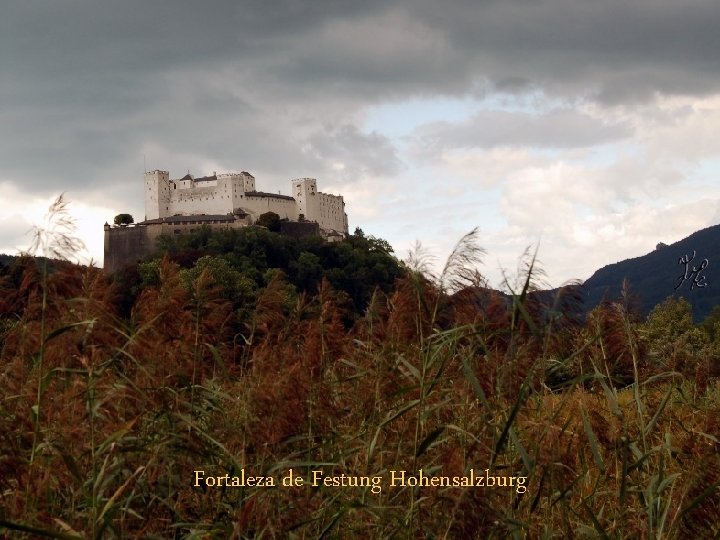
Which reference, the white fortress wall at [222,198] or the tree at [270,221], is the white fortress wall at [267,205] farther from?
the tree at [270,221]

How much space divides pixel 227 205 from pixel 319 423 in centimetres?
8411

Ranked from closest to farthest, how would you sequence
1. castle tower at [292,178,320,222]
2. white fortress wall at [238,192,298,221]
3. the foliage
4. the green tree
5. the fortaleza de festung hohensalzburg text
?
1. the fortaleza de festung hohensalzburg text
2. the green tree
3. the foliage
4. white fortress wall at [238,192,298,221]
5. castle tower at [292,178,320,222]

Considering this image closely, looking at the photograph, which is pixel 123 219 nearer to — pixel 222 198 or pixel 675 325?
pixel 222 198

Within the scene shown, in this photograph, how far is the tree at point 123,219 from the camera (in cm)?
8406

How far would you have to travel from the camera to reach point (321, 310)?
15.7 ft

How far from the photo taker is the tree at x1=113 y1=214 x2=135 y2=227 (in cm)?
8406

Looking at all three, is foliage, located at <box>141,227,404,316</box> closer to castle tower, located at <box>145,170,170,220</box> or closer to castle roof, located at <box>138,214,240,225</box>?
castle roof, located at <box>138,214,240,225</box>

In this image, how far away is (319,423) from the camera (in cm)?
420

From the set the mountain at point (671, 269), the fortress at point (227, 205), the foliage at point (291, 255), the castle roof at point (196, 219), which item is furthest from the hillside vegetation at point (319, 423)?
the castle roof at point (196, 219)

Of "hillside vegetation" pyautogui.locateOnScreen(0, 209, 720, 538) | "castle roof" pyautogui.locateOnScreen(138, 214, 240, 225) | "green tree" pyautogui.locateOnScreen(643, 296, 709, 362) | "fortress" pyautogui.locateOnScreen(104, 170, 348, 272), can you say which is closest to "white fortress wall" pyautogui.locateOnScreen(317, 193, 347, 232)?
"fortress" pyautogui.locateOnScreen(104, 170, 348, 272)

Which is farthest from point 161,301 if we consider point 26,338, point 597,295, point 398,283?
point 597,295

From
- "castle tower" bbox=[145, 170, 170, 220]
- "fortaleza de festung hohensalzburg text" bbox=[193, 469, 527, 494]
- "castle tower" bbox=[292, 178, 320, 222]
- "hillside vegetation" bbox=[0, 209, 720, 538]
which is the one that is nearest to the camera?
"hillside vegetation" bbox=[0, 209, 720, 538]

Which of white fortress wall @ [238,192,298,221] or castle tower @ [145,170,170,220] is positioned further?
castle tower @ [145,170,170,220]

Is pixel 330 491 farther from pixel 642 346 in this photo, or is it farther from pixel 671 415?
pixel 671 415
